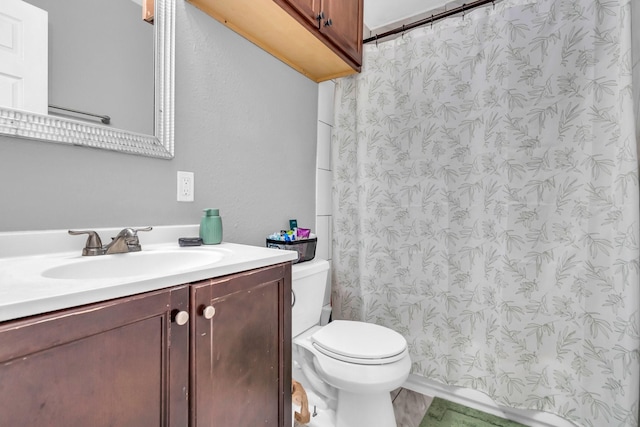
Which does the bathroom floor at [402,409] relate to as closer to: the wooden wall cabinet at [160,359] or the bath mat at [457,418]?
the bath mat at [457,418]

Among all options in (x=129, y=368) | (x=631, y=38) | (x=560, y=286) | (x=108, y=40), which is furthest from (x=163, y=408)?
(x=631, y=38)

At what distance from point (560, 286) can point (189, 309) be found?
1.45 m

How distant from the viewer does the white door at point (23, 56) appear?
76cm

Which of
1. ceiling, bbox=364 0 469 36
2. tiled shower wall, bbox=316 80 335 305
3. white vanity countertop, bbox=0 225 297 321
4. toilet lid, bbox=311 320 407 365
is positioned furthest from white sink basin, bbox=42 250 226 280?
ceiling, bbox=364 0 469 36

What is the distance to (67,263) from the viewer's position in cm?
74

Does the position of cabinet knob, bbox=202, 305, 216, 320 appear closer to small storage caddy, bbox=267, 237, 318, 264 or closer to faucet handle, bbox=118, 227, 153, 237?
faucet handle, bbox=118, 227, 153, 237

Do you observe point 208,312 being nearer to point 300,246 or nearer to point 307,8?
point 300,246

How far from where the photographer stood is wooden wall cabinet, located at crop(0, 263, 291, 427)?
435 millimetres

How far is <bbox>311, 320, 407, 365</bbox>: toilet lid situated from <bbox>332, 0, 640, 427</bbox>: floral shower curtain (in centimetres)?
39

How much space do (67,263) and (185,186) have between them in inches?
18.8

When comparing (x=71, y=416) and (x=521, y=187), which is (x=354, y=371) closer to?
(x=71, y=416)

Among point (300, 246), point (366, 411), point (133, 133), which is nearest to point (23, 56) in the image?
point (133, 133)

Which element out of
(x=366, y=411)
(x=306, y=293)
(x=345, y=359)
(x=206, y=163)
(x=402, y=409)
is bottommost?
(x=402, y=409)

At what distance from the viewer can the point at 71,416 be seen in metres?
0.47
